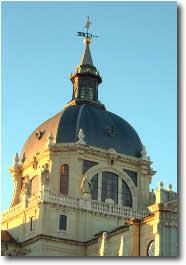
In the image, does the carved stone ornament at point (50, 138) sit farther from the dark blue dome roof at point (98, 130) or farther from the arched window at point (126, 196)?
the arched window at point (126, 196)

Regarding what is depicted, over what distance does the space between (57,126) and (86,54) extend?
15.2 metres

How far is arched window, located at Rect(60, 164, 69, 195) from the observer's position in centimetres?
6269

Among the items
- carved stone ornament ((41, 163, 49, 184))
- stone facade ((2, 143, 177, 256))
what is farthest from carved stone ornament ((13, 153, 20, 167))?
carved stone ornament ((41, 163, 49, 184))

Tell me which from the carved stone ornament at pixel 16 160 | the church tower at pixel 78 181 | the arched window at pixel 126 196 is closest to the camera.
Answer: the church tower at pixel 78 181

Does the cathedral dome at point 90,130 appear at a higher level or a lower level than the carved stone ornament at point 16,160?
higher

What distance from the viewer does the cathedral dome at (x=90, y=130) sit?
65.6 metres

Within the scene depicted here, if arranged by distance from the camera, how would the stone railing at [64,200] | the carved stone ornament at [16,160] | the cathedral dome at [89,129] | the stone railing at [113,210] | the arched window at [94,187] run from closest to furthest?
the stone railing at [64,200], the stone railing at [113,210], the arched window at [94,187], the cathedral dome at [89,129], the carved stone ornament at [16,160]

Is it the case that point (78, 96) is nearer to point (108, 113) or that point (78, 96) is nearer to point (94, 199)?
point (108, 113)

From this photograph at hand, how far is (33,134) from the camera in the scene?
69.8 m

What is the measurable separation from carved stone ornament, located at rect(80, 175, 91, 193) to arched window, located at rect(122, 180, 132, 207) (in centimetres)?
491

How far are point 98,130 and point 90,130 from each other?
A: 1008 mm

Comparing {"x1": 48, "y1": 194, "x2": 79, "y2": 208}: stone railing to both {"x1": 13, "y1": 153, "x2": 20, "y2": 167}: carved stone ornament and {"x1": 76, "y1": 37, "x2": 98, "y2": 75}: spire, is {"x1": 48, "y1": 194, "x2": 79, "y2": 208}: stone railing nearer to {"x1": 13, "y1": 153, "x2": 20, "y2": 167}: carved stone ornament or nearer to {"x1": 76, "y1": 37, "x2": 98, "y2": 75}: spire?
{"x1": 13, "y1": 153, "x2": 20, "y2": 167}: carved stone ornament

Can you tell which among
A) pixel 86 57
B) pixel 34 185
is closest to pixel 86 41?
pixel 86 57

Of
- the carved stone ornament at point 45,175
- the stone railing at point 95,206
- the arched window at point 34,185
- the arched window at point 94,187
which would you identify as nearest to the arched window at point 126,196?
the stone railing at point 95,206
